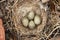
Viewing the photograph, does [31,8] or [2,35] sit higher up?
[31,8]

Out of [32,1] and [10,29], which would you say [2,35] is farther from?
[32,1]

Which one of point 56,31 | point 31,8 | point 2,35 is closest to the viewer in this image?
point 2,35

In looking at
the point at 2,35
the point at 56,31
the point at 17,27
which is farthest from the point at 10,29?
the point at 56,31

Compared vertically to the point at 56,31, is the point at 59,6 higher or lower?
higher

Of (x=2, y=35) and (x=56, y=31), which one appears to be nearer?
(x=2, y=35)

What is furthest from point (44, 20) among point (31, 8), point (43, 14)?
point (31, 8)

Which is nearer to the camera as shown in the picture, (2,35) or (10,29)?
(2,35)

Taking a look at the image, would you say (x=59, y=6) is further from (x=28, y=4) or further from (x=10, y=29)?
(x=10, y=29)

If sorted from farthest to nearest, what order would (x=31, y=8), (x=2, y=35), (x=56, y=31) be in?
(x=31, y=8), (x=56, y=31), (x=2, y=35)
